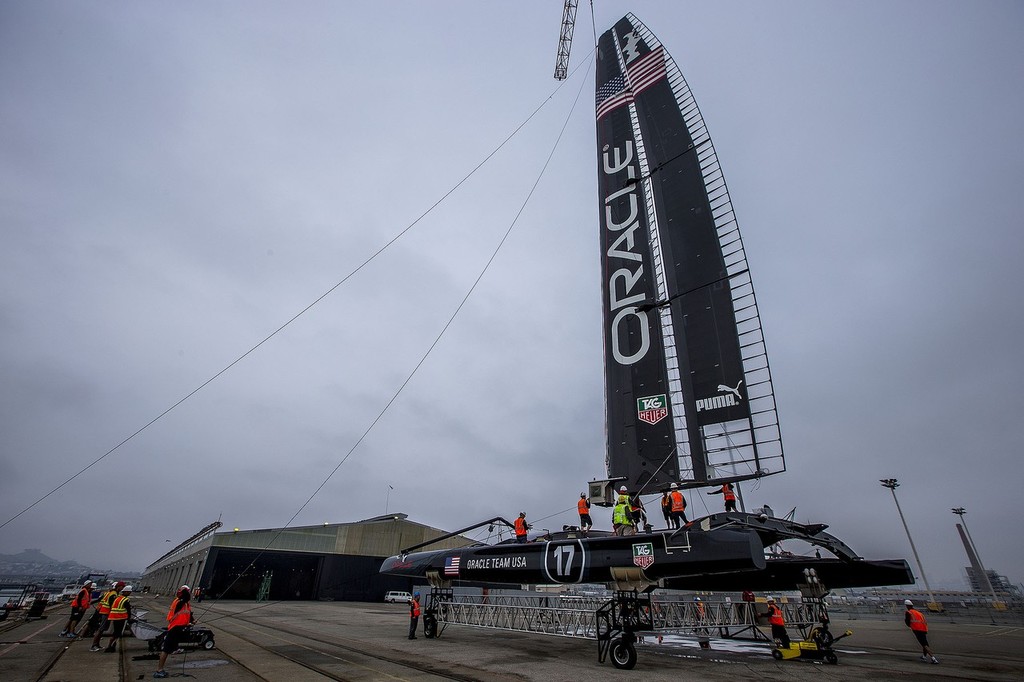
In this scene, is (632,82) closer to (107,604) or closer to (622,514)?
(622,514)

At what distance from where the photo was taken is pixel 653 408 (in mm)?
11188

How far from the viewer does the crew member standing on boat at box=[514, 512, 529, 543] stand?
10445 millimetres

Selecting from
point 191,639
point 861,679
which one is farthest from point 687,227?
point 191,639

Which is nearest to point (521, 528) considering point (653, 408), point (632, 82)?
point (653, 408)

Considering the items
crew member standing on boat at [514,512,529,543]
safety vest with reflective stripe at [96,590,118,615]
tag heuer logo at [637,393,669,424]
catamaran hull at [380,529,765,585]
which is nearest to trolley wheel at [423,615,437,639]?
catamaran hull at [380,529,765,585]

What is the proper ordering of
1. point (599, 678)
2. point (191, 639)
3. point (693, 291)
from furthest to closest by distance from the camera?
1. point (693, 291)
2. point (191, 639)
3. point (599, 678)

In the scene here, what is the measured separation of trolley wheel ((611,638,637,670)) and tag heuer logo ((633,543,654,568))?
55.9 inches

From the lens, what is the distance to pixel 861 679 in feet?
24.1

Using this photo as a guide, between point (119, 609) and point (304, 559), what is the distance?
27.9 m

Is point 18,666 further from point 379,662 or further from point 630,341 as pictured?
point 630,341

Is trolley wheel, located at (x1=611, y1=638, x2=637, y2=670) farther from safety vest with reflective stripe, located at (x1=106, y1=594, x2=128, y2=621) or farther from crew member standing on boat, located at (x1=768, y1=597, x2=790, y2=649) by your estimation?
safety vest with reflective stripe, located at (x1=106, y1=594, x2=128, y2=621)

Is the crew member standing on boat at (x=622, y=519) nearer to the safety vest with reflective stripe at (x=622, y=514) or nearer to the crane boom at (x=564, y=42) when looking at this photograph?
the safety vest with reflective stripe at (x=622, y=514)

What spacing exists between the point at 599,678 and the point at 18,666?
9.09 metres

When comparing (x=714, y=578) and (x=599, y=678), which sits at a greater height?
(x=714, y=578)
